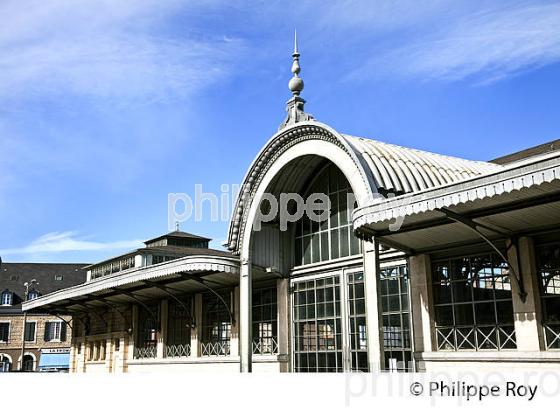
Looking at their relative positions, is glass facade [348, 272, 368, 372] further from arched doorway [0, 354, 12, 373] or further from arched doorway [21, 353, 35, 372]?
arched doorway [0, 354, 12, 373]

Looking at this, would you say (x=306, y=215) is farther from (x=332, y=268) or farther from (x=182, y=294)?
(x=182, y=294)

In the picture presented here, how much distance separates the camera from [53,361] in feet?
193

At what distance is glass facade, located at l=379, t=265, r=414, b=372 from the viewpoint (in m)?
19.8

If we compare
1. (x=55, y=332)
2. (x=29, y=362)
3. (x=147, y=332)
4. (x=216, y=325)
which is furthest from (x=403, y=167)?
(x=29, y=362)

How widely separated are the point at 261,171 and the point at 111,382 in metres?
9.53

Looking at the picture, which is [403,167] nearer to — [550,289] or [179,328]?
[550,289]

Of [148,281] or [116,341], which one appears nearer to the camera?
[148,281]

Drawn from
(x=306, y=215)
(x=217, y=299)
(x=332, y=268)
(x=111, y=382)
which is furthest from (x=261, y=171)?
(x=111, y=382)

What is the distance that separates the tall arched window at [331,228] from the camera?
75.0 ft

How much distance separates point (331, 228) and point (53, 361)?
44.6m

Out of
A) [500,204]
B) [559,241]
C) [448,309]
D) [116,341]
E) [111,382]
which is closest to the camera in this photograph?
[500,204]

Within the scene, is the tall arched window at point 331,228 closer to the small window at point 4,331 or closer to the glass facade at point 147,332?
the glass facade at point 147,332

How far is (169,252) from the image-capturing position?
3716 cm

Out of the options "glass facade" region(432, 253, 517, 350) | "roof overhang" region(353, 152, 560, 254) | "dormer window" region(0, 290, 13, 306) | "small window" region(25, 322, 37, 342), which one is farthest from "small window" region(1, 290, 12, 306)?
"glass facade" region(432, 253, 517, 350)
